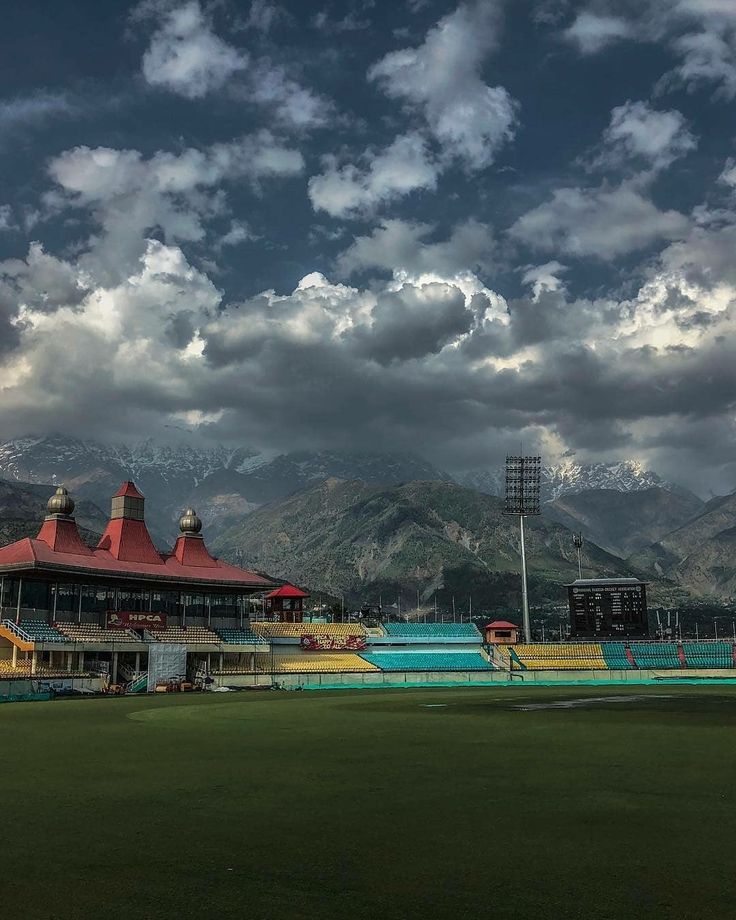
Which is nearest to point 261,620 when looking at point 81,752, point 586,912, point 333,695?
point 333,695

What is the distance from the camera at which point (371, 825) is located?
1482cm

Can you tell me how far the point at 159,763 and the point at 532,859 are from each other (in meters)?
14.9

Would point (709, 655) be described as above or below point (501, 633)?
below

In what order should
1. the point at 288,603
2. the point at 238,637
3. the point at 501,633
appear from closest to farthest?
the point at 238,637 → the point at 288,603 → the point at 501,633

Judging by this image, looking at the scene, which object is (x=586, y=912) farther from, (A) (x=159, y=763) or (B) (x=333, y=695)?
(B) (x=333, y=695)

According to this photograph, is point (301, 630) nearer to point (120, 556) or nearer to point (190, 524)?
point (190, 524)

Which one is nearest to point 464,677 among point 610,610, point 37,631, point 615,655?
point 615,655

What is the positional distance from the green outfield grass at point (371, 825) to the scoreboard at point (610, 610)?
305 feet

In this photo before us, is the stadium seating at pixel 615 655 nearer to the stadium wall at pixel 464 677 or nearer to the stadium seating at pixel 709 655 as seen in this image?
the stadium seating at pixel 709 655

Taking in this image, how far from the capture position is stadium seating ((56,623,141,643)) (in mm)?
82812

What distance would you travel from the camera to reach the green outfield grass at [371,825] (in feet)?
33.9

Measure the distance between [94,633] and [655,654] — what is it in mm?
73312

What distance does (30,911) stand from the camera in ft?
32.6

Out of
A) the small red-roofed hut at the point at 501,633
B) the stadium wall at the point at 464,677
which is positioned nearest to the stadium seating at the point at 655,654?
the stadium wall at the point at 464,677
